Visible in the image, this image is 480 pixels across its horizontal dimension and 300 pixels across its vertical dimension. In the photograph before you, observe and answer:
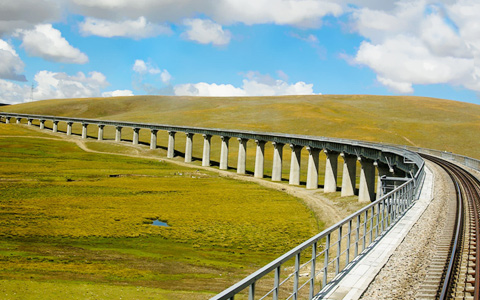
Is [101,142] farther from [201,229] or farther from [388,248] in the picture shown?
[388,248]

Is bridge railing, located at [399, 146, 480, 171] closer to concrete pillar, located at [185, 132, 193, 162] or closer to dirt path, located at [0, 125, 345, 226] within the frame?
dirt path, located at [0, 125, 345, 226]

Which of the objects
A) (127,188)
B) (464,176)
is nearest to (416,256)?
(464,176)

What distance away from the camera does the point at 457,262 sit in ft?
54.9

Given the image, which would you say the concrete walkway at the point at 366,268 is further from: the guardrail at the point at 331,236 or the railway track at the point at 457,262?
the railway track at the point at 457,262

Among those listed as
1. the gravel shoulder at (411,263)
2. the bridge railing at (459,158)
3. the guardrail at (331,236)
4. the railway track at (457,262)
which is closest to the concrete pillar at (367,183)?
the guardrail at (331,236)

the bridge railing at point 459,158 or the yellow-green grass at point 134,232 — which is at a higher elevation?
the bridge railing at point 459,158

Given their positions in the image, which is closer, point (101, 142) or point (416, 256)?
point (416, 256)

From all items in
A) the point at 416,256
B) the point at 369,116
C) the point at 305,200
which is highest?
the point at 369,116

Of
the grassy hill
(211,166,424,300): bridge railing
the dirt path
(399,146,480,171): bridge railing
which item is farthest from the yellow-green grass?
the grassy hill

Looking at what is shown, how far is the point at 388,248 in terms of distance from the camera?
18.0 m

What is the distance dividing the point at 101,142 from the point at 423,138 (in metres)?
87.2

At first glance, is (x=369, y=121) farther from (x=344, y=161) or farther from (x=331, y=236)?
(x=331, y=236)

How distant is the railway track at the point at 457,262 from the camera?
44.7ft

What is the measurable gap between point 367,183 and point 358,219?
48233mm
